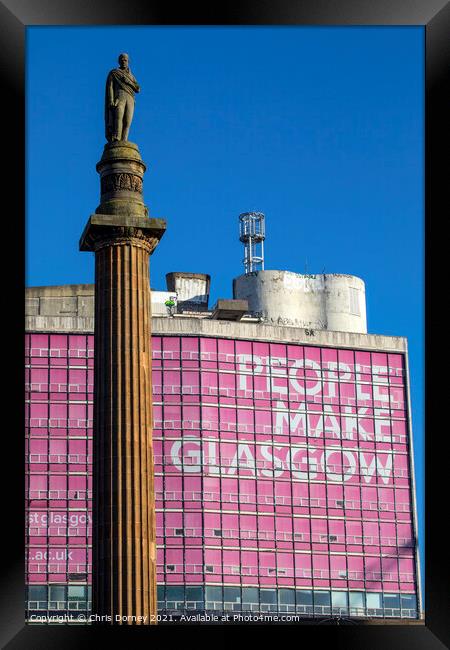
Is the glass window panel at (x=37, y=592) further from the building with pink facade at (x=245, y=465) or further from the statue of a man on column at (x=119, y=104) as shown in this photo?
the statue of a man on column at (x=119, y=104)

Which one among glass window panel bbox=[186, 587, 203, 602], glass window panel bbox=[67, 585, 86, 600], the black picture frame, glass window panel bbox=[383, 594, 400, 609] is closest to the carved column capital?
the black picture frame

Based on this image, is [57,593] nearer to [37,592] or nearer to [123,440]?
[37,592]

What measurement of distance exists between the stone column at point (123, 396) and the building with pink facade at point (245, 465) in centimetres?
5677

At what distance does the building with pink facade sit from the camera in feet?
318

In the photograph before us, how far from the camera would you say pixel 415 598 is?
336 feet

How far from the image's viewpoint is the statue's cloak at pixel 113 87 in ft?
132

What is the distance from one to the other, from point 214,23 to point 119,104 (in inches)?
392

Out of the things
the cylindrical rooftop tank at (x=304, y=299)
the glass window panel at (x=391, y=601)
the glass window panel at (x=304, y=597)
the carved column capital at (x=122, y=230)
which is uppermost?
the cylindrical rooftop tank at (x=304, y=299)

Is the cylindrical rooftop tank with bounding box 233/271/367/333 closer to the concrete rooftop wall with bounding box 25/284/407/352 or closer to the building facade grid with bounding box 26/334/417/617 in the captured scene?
the concrete rooftop wall with bounding box 25/284/407/352

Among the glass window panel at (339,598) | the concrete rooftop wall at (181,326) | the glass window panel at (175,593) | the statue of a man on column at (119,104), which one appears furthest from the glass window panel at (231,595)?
the statue of a man on column at (119,104)

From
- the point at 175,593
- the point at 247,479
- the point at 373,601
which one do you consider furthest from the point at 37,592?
the point at 373,601

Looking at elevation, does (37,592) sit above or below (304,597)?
above

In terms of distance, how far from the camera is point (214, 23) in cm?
3042
